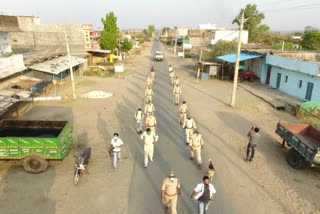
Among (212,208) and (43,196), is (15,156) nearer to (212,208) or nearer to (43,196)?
(43,196)

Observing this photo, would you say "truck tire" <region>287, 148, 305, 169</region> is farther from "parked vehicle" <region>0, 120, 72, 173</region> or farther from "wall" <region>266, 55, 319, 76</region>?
"wall" <region>266, 55, 319, 76</region>

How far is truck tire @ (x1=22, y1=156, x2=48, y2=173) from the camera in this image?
8.46 metres

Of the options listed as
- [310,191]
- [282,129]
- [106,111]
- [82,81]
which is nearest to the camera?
[310,191]

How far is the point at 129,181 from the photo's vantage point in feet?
27.0

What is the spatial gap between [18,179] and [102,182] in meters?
2.90

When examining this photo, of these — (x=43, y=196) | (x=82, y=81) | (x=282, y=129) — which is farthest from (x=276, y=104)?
(x=82, y=81)

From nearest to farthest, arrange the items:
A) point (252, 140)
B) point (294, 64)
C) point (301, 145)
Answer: point (301, 145) < point (252, 140) < point (294, 64)

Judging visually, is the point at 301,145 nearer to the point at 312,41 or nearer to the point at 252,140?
the point at 252,140

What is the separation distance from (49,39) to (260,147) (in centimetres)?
2946

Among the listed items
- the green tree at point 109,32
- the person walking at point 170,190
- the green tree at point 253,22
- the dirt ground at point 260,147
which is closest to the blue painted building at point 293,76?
the dirt ground at point 260,147

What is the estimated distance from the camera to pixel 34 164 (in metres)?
8.54

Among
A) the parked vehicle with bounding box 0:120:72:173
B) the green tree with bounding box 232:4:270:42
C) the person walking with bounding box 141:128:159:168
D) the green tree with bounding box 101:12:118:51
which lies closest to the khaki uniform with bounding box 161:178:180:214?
the person walking with bounding box 141:128:159:168

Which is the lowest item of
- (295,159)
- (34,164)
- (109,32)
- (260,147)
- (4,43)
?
(260,147)

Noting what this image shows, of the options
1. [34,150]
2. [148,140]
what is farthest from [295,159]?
[34,150]
